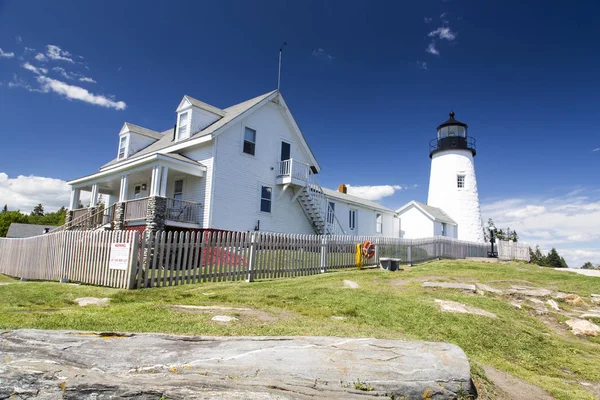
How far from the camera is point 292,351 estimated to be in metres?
3.35

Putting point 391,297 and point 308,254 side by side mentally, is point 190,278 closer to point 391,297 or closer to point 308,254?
point 308,254

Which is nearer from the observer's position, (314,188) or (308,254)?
(308,254)

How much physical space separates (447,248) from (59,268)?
854 inches

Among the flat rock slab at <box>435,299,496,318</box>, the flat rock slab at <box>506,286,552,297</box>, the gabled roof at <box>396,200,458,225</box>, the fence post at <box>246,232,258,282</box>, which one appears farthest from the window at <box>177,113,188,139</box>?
the gabled roof at <box>396,200,458,225</box>

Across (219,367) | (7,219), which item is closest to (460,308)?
(219,367)

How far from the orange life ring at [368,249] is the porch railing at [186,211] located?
8483mm

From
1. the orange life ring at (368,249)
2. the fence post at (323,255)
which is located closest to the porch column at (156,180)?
the fence post at (323,255)

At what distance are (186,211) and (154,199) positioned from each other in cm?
216

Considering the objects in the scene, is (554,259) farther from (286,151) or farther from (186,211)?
(186,211)

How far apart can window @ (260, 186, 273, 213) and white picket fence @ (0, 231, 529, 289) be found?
6637 mm

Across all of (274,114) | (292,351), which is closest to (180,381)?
(292,351)

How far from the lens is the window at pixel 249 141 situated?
2092 cm

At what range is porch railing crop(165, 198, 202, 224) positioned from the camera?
60.2 feet

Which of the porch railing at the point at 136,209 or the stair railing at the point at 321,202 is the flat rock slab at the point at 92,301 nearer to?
the porch railing at the point at 136,209
